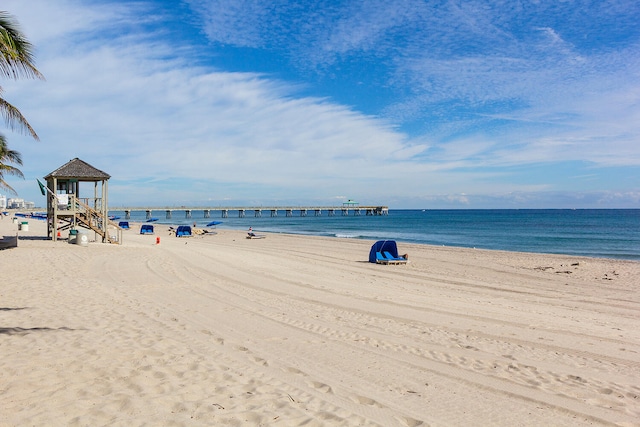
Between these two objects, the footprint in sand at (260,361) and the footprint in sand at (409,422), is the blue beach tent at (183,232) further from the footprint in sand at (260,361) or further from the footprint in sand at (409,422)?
the footprint in sand at (409,422)

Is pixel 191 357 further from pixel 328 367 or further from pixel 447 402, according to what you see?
pixel 447 402

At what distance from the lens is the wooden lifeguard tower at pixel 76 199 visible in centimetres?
2139

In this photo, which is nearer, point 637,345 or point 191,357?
point 191,357

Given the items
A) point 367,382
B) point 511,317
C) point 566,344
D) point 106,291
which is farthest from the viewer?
point 106,291

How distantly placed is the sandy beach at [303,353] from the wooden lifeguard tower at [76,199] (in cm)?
1014

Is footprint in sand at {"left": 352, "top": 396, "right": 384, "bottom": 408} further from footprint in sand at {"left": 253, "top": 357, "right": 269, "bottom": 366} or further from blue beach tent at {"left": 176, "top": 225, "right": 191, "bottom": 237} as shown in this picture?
blue beach tent at {"left": 176, "top": 225, "right": 191, "bottom": 237}

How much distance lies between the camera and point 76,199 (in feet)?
72.9

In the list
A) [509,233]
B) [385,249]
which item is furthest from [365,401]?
[509,233]

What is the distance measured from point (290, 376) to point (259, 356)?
2.68 ft

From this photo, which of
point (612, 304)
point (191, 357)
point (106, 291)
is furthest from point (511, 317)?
point (106, 291)

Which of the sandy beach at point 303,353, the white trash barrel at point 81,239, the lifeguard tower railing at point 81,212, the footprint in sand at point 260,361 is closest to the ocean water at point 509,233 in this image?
the sandy beach at point 303,353

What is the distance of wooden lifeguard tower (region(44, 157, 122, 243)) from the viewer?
21.4 m

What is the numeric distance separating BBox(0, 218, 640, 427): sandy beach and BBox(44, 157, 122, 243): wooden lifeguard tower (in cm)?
1014

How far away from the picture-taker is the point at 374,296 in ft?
35.1
